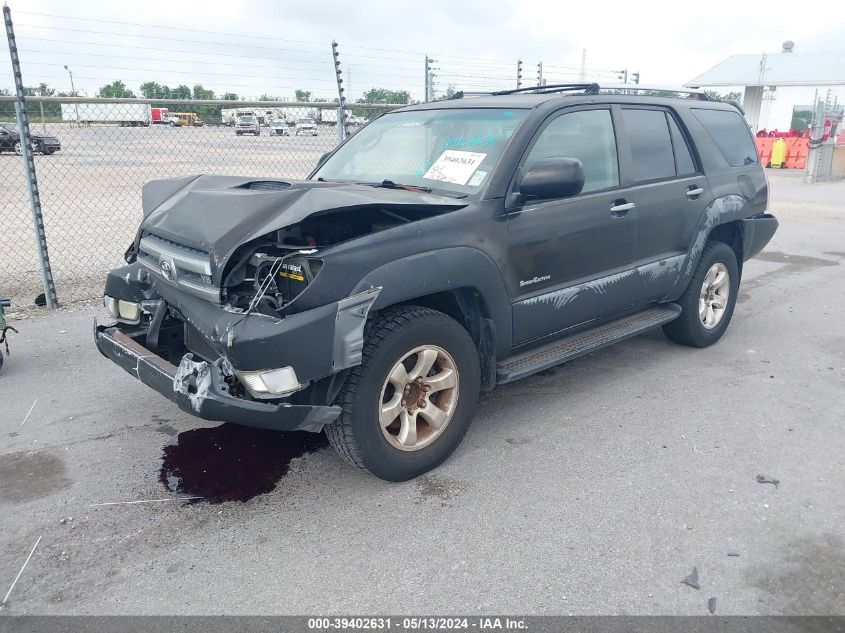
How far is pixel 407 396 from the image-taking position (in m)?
3.41

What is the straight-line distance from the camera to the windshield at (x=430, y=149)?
3.87 meters

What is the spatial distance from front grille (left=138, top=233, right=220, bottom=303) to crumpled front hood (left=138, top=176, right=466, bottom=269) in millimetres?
49

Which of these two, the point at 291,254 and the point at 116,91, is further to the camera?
the point at 116,91

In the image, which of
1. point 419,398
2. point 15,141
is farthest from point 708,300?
point 15,141

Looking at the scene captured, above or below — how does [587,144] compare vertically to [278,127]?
below

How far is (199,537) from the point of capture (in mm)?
3018

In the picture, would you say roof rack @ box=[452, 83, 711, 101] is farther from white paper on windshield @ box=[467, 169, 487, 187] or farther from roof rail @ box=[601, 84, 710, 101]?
white paper on windshield @ box=[467, 169, 487, 187]

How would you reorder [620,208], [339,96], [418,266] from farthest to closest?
[339,96] < [620,208] < [418,266]

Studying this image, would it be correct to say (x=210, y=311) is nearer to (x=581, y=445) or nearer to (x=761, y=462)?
(x=581, y=445)

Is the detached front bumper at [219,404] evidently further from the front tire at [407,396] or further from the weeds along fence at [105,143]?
the weeds along fence at [105,143]

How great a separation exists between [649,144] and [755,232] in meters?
1.64

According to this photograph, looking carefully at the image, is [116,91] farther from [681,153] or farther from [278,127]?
[681,153]

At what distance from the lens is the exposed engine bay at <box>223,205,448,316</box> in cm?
302

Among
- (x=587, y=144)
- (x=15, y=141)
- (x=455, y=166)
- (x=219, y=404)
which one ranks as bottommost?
(x=219, y=404)
